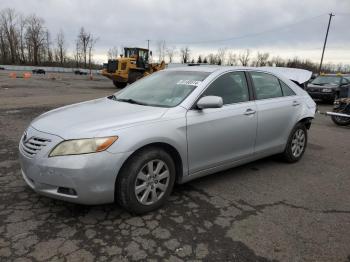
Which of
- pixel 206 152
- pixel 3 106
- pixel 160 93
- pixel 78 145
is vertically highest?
pixel 160 93

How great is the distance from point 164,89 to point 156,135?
1.08 m

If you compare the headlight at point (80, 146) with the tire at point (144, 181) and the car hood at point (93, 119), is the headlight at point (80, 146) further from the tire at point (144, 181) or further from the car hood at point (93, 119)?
the tire at point (144, 181)

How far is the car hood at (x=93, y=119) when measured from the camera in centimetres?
306

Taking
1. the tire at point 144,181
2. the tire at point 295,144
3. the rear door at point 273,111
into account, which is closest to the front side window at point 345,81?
the tire at point 295,144

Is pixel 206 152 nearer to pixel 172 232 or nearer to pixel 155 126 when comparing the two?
pixel 155 126

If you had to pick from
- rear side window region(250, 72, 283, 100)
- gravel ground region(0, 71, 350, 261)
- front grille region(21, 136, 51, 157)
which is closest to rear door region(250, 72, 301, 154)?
rear side window region(250, 72, 283, 100)

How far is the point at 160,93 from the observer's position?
161 inches

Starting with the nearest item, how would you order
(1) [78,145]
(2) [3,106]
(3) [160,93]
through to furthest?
(1) [78,145] → (3) [160,93] → (2) [3,106]

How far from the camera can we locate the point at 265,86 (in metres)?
4.77

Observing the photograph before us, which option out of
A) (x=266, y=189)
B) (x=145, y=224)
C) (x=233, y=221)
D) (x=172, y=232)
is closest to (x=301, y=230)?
(x=233, y=221)

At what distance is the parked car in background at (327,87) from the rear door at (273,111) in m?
12.0

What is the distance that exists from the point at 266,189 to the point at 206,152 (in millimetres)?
1066

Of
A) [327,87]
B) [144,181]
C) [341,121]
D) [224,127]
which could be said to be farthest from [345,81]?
[144,181]

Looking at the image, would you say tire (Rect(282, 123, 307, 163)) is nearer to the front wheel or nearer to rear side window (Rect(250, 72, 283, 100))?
rear side window (Rect(250, 72, 283, 100))
